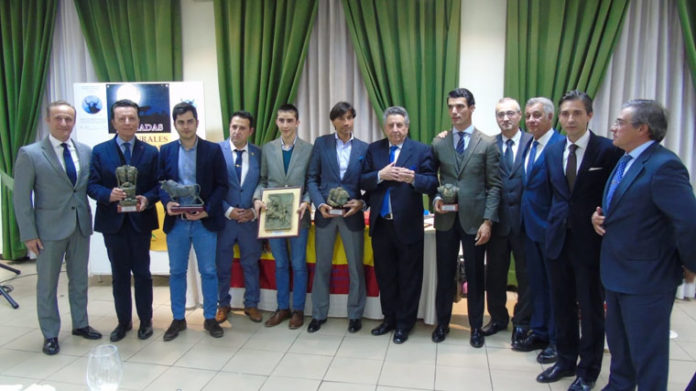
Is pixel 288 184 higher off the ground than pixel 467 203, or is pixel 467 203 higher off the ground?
pixel 288 184

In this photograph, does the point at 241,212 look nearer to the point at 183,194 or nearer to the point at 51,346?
the point at 183,194

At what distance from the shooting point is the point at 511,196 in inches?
126

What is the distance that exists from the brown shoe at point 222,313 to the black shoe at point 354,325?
1050mm

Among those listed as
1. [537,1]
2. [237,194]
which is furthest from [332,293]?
[537,1]

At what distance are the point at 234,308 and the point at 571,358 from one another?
268cm

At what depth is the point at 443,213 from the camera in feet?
10.5

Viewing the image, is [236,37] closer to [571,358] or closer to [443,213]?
[443,213]

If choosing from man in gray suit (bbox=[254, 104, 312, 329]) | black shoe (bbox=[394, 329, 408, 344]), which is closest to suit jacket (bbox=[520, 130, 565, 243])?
black shoe (bbox=[394, 329, 408, 344])

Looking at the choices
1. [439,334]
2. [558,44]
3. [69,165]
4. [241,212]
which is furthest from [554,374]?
[69,165]

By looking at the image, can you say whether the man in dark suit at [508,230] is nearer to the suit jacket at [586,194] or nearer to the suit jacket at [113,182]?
the suit jacket at [586,194]

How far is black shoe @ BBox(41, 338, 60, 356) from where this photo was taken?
322 cm

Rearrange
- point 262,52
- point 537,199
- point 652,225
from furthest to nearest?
point 262,52
point 537,199
point 652,225

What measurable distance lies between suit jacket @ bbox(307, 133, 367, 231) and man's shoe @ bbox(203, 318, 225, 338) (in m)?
1.09

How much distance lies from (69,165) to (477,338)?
10.2 feet
